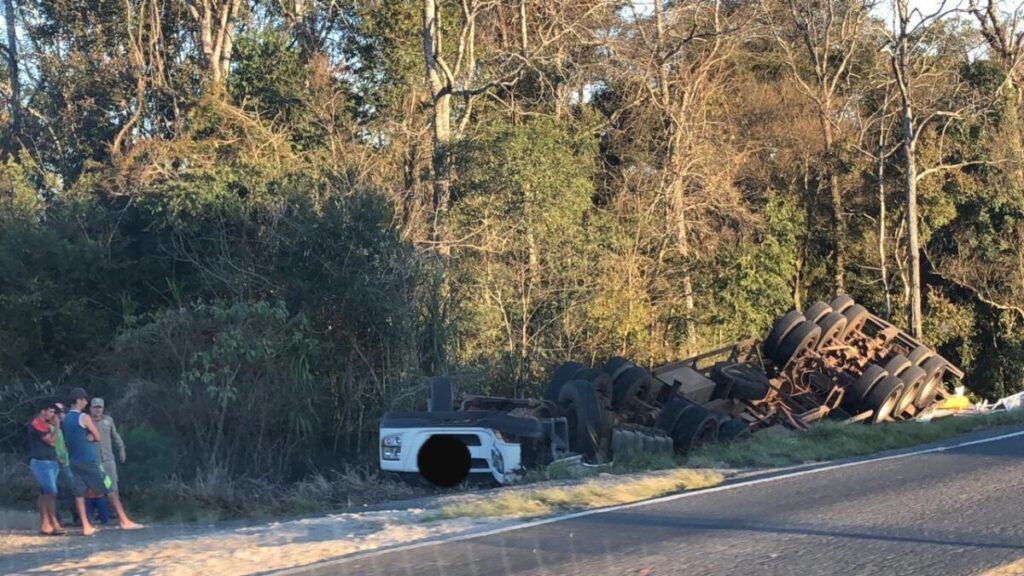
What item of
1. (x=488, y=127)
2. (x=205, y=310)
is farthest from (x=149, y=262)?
(x=488, y=127)

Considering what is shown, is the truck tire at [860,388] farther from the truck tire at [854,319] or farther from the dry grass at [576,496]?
the dry grass at [576,496]

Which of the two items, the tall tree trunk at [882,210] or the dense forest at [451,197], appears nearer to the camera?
→ the dense forest at [451,197]

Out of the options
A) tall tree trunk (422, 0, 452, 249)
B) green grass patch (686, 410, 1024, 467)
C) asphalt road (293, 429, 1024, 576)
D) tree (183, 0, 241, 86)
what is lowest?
green grass patch (686, 410, 1024, 467)

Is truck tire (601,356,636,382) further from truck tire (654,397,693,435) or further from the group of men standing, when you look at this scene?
the group of men standing

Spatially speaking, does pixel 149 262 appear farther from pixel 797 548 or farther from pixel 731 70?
pixel 731 70

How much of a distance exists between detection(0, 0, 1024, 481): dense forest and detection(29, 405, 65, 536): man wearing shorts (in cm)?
368

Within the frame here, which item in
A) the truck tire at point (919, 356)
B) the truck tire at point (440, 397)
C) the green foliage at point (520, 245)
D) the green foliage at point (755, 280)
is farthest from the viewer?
the green foliage at point (755, 280)

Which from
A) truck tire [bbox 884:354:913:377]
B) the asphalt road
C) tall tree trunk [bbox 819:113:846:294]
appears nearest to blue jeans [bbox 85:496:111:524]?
the asphalt road

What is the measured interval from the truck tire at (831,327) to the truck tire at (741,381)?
1.38m

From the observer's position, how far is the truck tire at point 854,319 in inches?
756

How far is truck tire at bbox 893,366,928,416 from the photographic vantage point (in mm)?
17859

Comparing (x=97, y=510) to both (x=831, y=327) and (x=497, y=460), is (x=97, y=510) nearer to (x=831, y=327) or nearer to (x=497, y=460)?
(x=497, y=460)

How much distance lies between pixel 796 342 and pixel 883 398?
1.84m

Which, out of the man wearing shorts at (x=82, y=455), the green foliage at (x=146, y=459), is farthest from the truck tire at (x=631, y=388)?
the man wearing shorts at (x=82, y=455)
